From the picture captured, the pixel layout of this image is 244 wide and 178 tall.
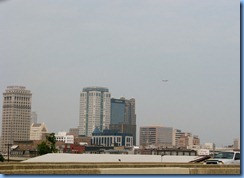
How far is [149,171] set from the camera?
10312mm

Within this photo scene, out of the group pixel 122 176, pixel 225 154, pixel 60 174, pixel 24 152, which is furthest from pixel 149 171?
pixel 24 152

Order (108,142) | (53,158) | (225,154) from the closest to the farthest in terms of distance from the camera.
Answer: (225,154), (53,158), (108,142)

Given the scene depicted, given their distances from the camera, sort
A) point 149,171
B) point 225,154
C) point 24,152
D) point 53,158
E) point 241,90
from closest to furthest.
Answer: point 241,90 → point 149,171 → point 225,154 → point 53,158 → point 24,152

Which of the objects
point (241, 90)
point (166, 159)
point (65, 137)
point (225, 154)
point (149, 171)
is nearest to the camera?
point (241, 90)

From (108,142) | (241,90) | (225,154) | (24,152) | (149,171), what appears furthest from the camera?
(108,142)

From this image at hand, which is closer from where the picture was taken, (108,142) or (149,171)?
(149,171)

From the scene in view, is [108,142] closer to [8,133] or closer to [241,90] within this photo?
[8,133]

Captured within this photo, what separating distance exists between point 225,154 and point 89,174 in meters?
13.0

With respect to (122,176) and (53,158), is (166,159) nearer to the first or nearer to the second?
(53,158)

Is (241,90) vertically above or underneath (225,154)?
above

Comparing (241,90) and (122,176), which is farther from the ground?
(241,90)

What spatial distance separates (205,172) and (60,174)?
8.93 ft

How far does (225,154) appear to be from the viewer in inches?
867

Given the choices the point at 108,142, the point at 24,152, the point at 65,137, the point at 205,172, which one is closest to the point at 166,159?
the point at 205,172
